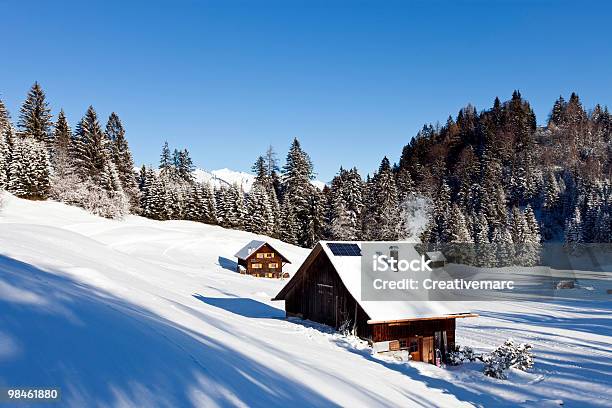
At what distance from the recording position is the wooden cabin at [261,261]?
56.1 metres

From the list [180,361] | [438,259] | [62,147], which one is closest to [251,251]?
[438,259]

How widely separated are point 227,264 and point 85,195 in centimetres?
2895

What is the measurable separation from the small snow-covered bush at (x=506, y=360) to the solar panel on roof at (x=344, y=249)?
31.2 ft

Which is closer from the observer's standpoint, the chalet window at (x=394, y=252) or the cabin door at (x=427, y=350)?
the cabin door at (x=427, y=350)

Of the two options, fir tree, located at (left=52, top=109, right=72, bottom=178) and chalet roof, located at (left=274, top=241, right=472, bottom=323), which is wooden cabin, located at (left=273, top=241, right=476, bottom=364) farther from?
fir tree, located at (left=52, top=109, right=72, bottom=178)

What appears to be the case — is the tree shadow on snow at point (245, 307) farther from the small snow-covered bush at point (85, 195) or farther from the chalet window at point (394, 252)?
the small snow-covered bush at point (85, 195)

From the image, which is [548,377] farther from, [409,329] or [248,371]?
[248,371]

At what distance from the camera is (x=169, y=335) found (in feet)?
25.5

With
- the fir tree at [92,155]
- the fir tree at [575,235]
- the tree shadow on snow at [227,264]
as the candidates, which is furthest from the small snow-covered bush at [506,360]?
the fir tree at [575,235]

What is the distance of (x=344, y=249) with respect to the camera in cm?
2555

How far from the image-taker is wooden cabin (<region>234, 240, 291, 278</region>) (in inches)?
2210

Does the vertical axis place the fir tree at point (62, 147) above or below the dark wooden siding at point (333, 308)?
above

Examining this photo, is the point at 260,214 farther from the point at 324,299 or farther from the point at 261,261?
the point at 324,299

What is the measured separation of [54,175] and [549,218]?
111 meters
